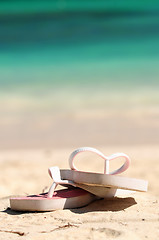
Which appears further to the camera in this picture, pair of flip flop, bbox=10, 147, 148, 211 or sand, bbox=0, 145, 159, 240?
pair of flip flop, bbox=10, 147, 148, 211

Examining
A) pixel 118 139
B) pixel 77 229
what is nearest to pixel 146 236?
pixel 77 229

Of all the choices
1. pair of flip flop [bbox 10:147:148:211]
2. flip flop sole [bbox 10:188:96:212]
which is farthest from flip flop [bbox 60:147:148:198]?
flip flop sole [bbox 10:188:96:212]

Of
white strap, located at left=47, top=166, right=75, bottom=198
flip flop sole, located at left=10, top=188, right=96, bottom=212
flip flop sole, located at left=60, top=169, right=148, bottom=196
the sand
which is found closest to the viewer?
the sand

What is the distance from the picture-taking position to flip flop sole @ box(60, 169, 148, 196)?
344 centimetres

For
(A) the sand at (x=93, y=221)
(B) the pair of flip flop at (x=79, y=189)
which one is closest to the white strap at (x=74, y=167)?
(B) the pair of flip flop at (x=79, y=189)

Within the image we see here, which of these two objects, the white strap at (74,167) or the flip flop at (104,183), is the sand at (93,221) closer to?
the flip flop at (104,183)

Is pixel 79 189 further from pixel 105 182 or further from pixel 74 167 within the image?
pixel 105 182

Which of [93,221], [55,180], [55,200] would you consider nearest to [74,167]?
[55,180]

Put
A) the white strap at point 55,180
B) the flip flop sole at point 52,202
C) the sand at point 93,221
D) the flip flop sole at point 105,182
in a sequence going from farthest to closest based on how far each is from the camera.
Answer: the white strap at point 55,180
the flip flop sole at point 52,202
the flip flop sole at point 105,182
the sand at point 93,221

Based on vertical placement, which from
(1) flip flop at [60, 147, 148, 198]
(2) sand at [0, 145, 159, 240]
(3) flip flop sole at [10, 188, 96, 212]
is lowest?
(2) sand at [0, 145, 159, 240]

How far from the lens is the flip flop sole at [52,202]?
355 cm

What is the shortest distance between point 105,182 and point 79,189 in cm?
57

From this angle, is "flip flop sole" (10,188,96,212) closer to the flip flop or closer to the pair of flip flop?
the pair of flip flop

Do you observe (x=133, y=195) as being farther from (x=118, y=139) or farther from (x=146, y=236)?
(x=118, y=139)
